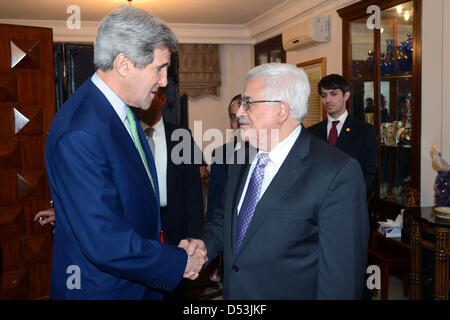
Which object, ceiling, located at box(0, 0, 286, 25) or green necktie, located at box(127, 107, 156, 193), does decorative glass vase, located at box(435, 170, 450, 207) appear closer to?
green necktie, located at box(127, 107, 156, 193)

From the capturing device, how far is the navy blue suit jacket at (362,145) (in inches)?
131

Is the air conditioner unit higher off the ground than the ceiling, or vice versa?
the ceiling

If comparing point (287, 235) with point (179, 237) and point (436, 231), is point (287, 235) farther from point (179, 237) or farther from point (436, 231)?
point (436, 231)

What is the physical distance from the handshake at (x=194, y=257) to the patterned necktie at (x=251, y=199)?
0.70ft

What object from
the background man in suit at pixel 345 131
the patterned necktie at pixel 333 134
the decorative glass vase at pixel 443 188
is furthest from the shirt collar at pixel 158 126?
the decorative glass vase at pixel 443 188

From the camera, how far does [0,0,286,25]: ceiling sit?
535cm

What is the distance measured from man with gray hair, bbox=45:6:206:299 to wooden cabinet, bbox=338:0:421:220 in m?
2.86

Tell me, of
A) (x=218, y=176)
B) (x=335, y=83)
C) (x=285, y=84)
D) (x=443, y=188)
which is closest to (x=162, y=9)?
(x=335, y=83)

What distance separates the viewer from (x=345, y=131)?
3.51 meters

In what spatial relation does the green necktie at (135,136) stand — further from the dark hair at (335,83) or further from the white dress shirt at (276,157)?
the dark hair at (335,83)

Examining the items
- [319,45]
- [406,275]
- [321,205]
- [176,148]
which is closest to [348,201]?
[321,205]

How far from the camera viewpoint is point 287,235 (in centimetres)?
138

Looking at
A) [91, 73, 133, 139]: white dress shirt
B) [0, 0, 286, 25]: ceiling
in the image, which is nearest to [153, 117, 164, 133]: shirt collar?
[91, 73, 133, 139]: white dress shirt

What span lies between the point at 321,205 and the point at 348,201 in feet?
0.29
